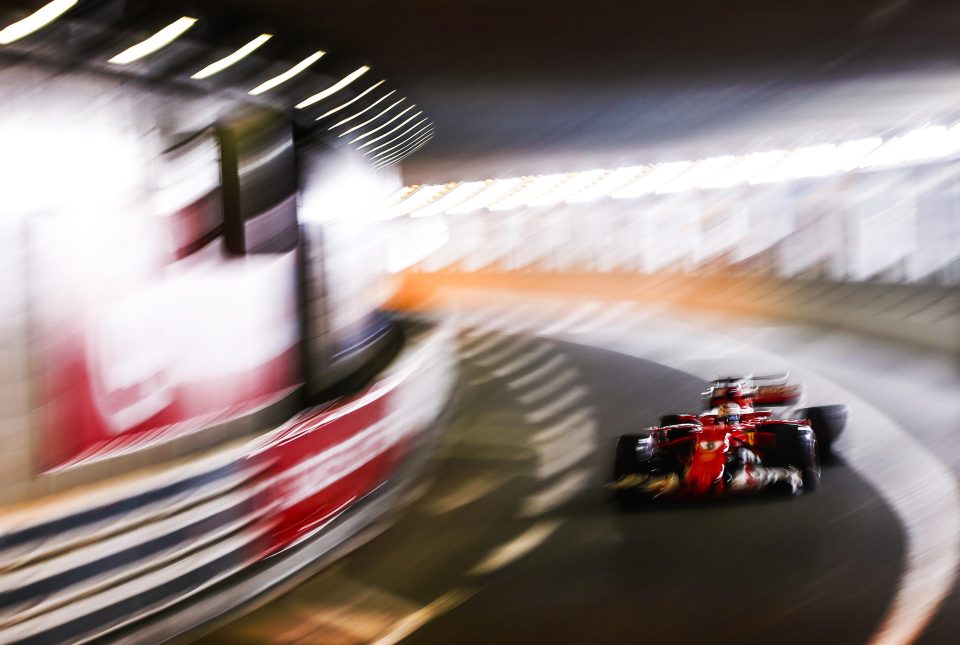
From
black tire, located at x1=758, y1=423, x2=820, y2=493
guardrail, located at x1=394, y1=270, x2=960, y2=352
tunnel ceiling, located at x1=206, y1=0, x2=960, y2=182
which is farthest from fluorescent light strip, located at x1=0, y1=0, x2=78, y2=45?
guardrail, located at x1=394, y1=270, x2=960, y2=352

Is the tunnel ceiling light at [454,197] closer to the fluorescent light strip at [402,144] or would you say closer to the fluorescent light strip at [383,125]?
the fluorescent light strip at [402,144]

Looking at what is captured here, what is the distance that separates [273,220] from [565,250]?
2425 centimetres

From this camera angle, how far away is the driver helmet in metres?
8.00

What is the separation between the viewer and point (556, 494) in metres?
8.28

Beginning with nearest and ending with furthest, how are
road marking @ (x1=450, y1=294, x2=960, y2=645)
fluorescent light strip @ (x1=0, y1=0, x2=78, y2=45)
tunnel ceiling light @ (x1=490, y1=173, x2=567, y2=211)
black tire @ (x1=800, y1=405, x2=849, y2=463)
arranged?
fluorescent light strip @ (x1=0, y1=0, x2=78, y2=45)
road marking @ (x1=450, y1=294, x2=960, y2=645)
black tire @ (x1=800, y1=405, x2=849, y2=463)
tunnel ceiling light @ (x1=490, y1=173, x2=567, y2=211)

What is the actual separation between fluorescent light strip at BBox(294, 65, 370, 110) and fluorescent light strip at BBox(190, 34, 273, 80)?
1.46 meters

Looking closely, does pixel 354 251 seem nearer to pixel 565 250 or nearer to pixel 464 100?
pixel 464 100

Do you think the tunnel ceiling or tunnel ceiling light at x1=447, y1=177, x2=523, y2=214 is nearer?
the tunnel ceiling

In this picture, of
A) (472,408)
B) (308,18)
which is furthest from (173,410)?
(472,408)

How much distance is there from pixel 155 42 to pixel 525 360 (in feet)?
41.4

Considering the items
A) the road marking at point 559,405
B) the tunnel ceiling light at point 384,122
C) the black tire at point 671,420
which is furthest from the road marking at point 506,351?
the black tire at point 671,420

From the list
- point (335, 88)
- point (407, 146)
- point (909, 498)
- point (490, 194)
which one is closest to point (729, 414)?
point (909, 498)

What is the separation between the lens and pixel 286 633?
530cm

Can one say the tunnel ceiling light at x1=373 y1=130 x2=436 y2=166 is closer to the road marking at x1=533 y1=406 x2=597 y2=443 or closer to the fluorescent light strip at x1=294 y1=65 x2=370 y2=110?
the road marking at x1=533 y1=406 x2=597 y2=443
